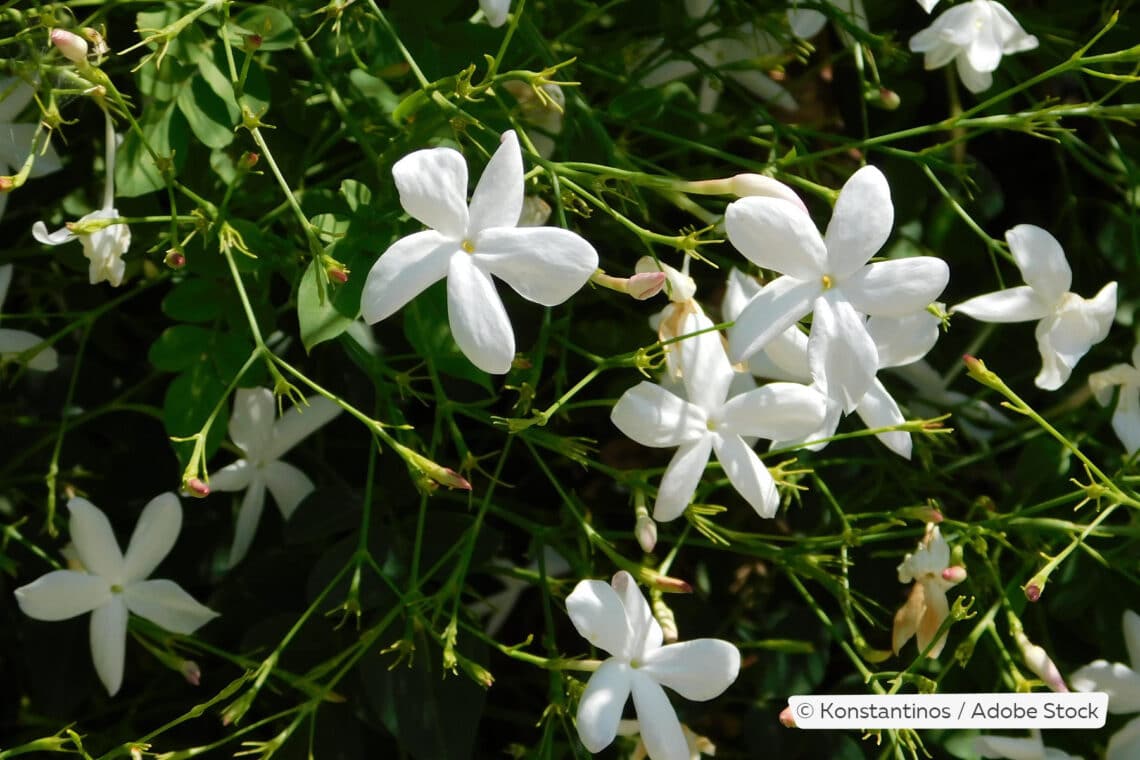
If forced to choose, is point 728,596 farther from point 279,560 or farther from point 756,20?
point 756,20

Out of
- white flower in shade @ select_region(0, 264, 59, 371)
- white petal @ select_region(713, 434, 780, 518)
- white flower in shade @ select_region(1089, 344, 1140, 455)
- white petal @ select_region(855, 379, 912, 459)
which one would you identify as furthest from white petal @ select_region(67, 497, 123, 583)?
white flower in shade @ select_region(1089, 344, 1140, 455)

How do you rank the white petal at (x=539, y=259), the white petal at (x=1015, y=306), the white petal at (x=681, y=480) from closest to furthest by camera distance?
the white petal at (x=539, y=259), the white petal at (x=681, y=480), the white petal at (x=1015, y=306)

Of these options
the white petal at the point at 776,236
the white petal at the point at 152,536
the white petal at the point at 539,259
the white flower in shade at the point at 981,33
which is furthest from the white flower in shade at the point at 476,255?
the white flower in shade at the point at 981,33

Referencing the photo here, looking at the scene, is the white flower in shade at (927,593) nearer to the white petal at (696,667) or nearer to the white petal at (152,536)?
the white petal at (696,667)

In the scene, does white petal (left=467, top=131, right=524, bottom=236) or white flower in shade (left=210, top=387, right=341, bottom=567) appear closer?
white petal (left=467, top=131, right=524, bottom=236)

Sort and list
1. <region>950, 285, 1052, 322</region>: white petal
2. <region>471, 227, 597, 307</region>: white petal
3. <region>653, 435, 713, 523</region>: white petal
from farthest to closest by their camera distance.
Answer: <region>950, 285, 1052, 322</region>: white petal → <region>653, 435, 713, 523</region>: white petal → <region>471, 227, 597, 307</region>: white petal

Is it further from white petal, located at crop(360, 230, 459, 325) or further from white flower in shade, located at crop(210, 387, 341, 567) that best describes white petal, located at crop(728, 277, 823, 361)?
white flower in shade, located at crop(210, 387, 341, 567)
